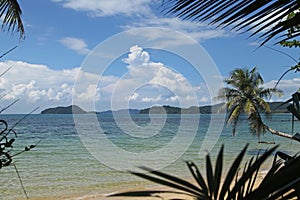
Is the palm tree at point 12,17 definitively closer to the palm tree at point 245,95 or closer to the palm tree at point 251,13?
the palm tree at point 251,13

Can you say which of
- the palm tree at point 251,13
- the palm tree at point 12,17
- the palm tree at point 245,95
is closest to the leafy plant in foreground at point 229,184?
the palm tree at point 251,13

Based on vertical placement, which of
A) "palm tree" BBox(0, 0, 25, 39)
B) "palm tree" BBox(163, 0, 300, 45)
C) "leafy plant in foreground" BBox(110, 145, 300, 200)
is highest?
"palm tree" BBox(0, 0, 25, 39)

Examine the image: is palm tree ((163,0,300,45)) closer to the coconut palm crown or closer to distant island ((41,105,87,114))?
distant island ((41,105,87,114))

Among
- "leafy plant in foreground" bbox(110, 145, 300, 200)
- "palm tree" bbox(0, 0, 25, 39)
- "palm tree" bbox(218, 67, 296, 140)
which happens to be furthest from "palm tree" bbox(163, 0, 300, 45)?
"palm tree" bbox(218, 67, 296, 140)

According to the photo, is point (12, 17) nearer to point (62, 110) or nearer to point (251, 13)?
point (251, 13)

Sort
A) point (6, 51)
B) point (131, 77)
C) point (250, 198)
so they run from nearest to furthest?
point (250, 198) → point (6, 51) → point (131, 77)

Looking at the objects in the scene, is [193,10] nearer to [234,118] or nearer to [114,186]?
[114,186]

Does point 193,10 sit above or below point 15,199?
above

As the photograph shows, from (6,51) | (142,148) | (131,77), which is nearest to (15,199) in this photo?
(131,77)

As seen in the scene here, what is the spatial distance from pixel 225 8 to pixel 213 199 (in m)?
0.33

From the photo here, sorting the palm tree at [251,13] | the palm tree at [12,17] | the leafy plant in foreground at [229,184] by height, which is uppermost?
the palm tree at [12,17]

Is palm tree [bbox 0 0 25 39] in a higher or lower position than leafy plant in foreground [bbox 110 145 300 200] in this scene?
higher

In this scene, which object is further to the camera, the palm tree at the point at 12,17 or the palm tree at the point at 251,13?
the palm tree at the point at 12,17

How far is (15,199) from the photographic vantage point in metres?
10.5
